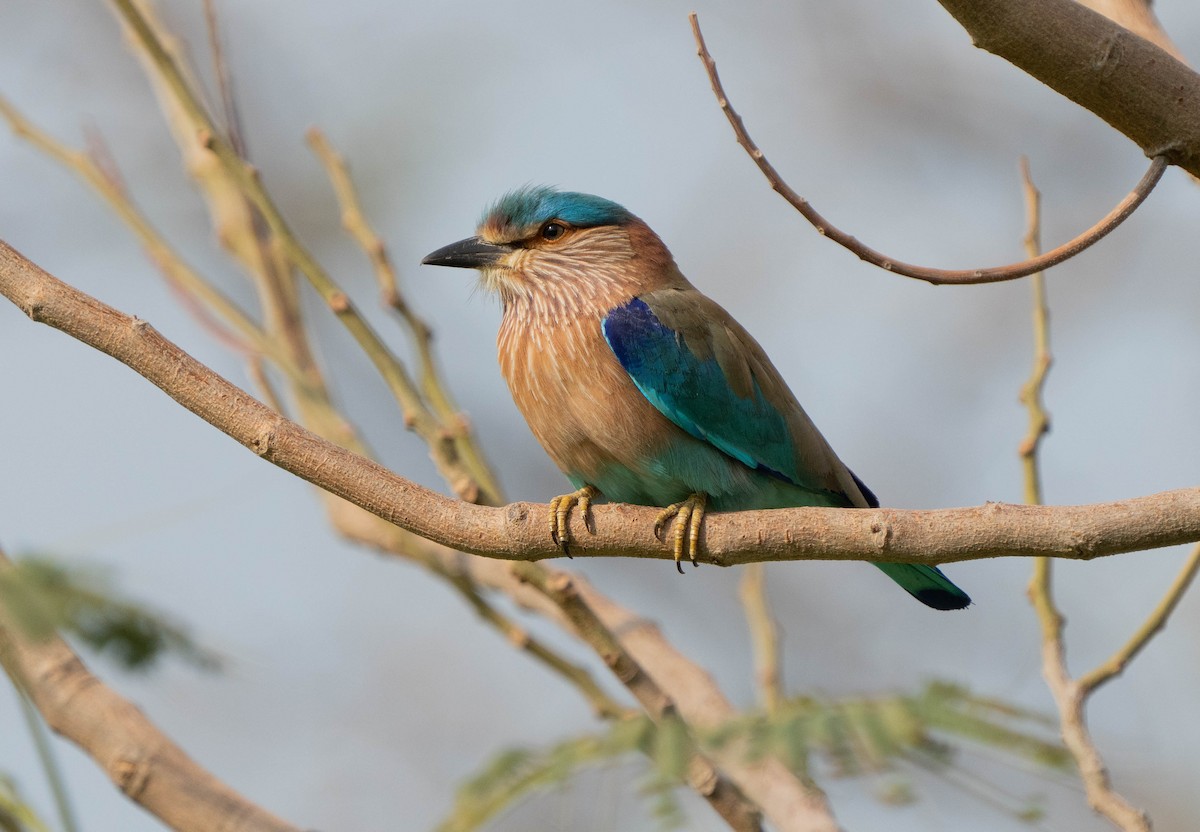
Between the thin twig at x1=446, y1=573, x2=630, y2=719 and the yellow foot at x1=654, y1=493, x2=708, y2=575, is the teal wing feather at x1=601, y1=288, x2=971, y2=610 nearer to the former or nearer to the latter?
the yellow foot at x1=654, y1=493, x2=708, y2=575

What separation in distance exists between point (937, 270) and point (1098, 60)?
0.51 meters

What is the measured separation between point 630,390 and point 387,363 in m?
0.74

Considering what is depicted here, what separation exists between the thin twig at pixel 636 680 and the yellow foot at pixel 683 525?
0.28 m

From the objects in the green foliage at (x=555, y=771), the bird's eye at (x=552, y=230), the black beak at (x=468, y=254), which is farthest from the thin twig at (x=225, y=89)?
the green foliage at (x=555, y=771)

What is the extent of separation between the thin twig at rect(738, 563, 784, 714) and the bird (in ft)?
1.43

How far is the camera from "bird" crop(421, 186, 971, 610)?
409 cm

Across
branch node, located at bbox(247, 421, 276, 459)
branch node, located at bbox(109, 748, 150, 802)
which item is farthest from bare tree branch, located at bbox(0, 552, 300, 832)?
branch node, located at bbox(247, 421, 276, 459)

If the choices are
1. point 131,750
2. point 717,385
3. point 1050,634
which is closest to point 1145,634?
point 1050,634

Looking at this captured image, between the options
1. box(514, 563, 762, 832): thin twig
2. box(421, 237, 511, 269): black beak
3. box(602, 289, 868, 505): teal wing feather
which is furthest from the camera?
box(421, 237, 511, 269): black beak

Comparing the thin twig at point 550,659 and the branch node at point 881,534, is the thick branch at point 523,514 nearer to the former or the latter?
the branch node at point 881,534

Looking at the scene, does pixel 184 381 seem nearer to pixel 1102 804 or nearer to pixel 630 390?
pixel 630 390

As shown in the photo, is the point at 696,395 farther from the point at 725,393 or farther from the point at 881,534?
the point at 881,534

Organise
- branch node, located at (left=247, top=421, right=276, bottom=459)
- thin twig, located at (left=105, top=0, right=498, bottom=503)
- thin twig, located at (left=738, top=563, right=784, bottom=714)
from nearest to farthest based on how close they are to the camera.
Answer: branch node, located at (left=247, top=421, right=276, bottom=459)
thin twig, located at (left=105, top=0, right=498, bottom=503)
thin twig, located at (left=738, top=563, right=784, bottom=714)

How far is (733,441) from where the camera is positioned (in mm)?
4195
